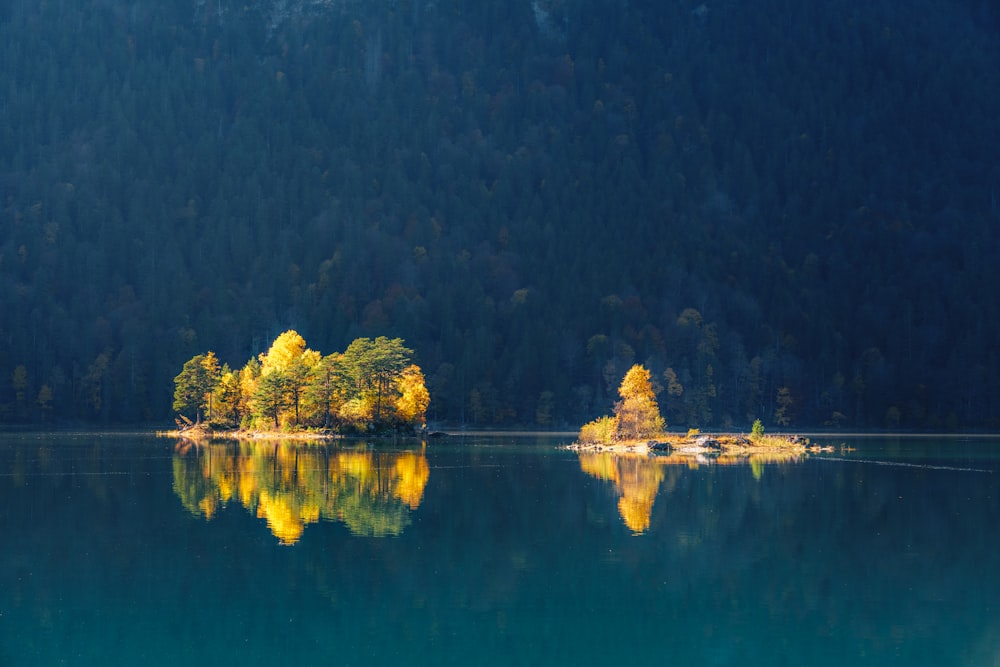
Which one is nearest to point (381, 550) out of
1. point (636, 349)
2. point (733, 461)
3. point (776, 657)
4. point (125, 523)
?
point (125, 523)

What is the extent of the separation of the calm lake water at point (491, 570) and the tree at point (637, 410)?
39.5 m

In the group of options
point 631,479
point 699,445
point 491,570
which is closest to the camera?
point 491,570

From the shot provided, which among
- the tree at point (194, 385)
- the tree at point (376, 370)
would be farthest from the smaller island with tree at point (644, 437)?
the tree at point (194, 385)

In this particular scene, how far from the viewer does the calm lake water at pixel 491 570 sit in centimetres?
2747

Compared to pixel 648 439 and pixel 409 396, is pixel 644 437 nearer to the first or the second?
pixel 648 439

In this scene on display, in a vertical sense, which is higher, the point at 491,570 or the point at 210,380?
the point at 210,380

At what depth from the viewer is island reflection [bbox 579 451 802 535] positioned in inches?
2044

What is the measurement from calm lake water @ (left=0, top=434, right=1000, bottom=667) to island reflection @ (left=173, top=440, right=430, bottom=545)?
12.0 inches

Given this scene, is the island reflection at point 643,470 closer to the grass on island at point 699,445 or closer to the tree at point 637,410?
the grass on island at point 699,445

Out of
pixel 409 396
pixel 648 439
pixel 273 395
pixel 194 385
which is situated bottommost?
pixel 648 439

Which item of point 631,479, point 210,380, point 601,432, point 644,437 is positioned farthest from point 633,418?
point 210,380

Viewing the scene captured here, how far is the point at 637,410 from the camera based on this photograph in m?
109

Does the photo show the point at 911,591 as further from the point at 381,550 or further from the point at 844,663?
the point at 381,550

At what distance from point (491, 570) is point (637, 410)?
7367 centimetres
